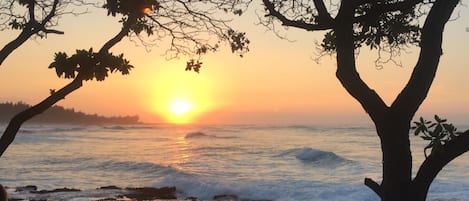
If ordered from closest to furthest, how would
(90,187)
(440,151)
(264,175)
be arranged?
(440,151)
(90,187)
(264,175)

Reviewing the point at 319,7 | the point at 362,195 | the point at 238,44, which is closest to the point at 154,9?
the point at 238,44

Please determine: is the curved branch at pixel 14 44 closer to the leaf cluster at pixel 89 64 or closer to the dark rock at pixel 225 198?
the leaf cluster at pixel 89 64

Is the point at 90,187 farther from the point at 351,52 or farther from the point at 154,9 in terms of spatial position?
the point at 351,52

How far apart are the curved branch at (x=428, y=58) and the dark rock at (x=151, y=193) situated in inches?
698

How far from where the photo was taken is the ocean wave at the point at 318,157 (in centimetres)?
3973

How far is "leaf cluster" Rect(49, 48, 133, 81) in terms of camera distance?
5.14 meters

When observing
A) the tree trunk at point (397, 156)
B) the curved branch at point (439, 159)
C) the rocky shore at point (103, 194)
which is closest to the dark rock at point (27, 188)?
the rocky shore at point (103, 194)

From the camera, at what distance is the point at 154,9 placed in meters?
6.76

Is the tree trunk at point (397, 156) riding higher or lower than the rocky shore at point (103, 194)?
higher

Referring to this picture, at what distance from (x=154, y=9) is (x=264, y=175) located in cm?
2448

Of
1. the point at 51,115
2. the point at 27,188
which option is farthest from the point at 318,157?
the point at 51,115

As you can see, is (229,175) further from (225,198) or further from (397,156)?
(397,156)

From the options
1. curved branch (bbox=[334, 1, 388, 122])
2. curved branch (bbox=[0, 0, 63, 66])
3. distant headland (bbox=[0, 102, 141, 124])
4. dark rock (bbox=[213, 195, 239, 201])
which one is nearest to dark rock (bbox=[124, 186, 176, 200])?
dark rock (bbox=[213, 195, 239, 201])

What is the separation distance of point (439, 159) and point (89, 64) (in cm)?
286
